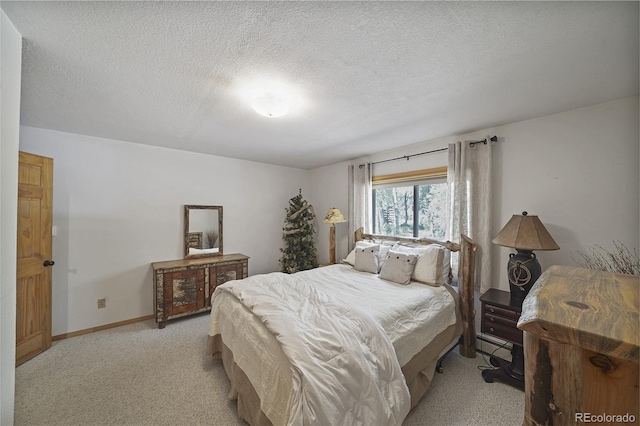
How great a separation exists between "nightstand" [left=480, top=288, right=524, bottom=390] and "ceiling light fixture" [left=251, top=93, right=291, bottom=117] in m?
2.57

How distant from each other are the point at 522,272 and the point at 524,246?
0.28 meters

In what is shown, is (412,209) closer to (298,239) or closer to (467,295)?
(467,295)

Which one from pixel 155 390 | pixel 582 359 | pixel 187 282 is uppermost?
pixel 582 359

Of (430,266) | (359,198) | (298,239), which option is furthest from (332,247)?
(430,266)

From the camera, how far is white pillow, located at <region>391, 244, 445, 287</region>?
2.46m

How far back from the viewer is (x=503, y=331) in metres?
2.09

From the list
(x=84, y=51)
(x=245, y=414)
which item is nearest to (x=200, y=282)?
(x=245, y=414)

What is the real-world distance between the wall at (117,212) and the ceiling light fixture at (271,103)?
7.60 feet

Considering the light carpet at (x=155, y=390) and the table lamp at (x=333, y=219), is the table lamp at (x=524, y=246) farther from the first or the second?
the table lamp at (x=333, y=219)

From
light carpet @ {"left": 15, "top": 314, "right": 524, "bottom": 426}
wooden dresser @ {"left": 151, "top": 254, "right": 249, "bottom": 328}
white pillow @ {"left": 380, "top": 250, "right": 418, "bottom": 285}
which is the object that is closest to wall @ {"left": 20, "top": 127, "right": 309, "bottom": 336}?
wooden dresser @ {"left": 151, "top": 254, "right": 249, "bottom": 328}

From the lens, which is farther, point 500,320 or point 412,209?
point 412,209

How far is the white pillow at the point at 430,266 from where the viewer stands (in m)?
2.46

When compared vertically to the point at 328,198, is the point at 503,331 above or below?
below

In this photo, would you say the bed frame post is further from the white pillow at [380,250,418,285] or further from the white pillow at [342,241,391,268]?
the white pillow at [342,241,391,268]
